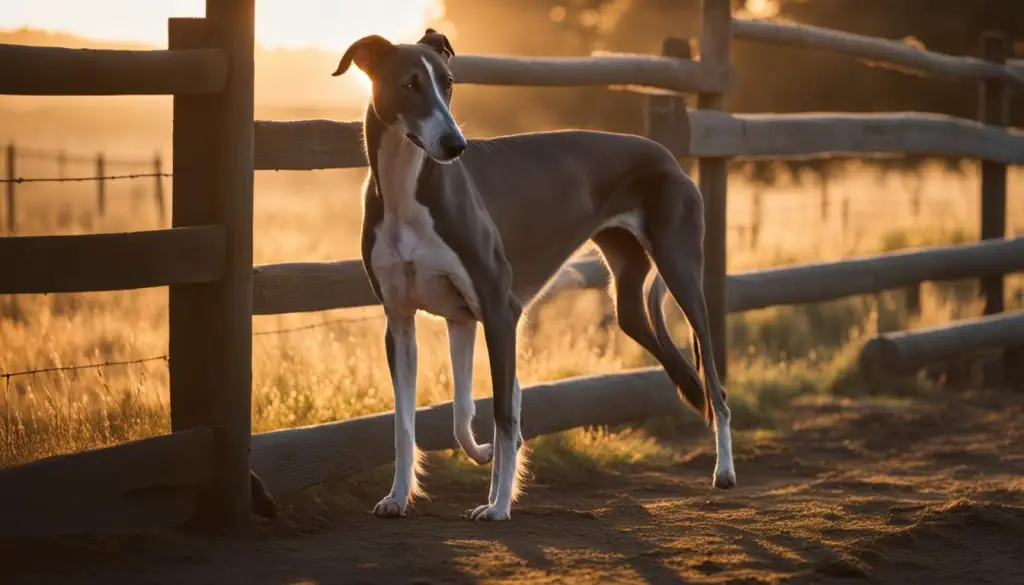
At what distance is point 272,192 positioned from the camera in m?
38.2

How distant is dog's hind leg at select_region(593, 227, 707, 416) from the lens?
7.07 m

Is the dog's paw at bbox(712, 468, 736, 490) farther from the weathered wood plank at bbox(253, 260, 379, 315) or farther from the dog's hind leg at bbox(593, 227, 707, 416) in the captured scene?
the weathered wood plank at bbox(253, 260, 379, 315)

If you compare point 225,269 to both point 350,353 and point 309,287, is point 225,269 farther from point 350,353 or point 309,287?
point 350,353

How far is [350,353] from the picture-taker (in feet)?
28.9

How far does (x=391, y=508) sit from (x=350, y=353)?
299 centimetres

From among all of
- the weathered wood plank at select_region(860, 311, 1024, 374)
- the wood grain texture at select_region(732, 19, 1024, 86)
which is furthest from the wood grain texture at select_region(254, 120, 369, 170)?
the weathered wood plank at select_region(860, 311, 1024, 374)

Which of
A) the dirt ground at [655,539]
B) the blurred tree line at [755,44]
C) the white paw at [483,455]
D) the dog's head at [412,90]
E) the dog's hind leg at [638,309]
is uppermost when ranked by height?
the blurred tree line at [755,44]

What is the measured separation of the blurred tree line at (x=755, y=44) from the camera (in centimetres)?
3006

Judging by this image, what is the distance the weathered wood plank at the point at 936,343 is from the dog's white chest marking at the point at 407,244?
452 centimetres

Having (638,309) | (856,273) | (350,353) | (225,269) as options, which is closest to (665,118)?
(638,309)

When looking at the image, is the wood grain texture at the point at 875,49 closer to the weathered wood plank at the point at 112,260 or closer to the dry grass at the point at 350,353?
the dry grass at the point at 350,353

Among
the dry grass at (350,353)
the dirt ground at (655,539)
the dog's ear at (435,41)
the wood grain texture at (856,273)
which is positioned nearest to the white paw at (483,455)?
the dirt ground at (655,539)

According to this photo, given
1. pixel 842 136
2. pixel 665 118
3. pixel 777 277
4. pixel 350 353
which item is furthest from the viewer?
pixel 842 136

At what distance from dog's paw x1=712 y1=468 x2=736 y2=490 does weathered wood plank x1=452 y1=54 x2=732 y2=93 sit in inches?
78.3
